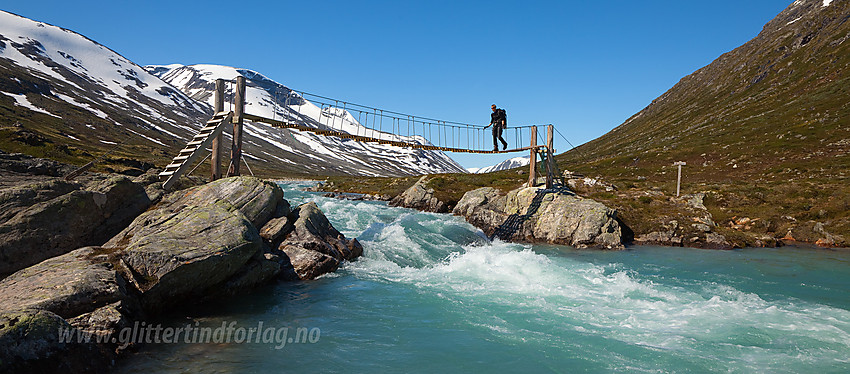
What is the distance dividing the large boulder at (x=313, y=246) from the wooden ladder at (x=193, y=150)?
15.0 feet

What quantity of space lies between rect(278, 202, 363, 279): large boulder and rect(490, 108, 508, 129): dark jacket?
12.7 meters

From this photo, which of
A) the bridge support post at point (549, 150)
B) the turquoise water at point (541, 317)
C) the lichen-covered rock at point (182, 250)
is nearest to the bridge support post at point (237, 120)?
the lichen-covered rock at point (182, 250)

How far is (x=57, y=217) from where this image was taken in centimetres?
1225

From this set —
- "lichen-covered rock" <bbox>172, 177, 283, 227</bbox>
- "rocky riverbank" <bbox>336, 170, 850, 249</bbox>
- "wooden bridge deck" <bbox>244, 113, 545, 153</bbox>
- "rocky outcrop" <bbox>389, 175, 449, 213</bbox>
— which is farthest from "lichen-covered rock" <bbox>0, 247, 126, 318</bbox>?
"rocky outcrop" <bbox>389, 175, 449, 213</bbox>

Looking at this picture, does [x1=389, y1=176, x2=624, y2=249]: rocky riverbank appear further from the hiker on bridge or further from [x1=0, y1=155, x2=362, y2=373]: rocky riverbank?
[x1=0, y1=155, x2=362, y2=373]: rocky riverbank

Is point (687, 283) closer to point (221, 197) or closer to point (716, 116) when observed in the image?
point (221, 197)

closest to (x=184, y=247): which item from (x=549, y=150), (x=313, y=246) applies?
(x=313, y=246)

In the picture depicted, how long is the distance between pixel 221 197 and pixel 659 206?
28928mm

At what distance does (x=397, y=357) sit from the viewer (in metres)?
9.41

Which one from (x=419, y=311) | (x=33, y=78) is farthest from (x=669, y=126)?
(x=33, y=78)

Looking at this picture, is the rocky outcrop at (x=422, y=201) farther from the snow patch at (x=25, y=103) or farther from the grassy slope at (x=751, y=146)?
the snow patch at (x=25, y=103)

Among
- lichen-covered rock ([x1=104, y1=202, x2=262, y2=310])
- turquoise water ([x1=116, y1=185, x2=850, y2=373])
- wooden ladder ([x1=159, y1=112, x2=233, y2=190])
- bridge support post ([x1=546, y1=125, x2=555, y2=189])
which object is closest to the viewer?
turquoise water ([x1=116, y1=185, x2=850, y2=373])

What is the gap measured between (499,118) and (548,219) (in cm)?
726

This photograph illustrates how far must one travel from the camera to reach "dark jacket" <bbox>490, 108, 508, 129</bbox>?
27.0 meters
